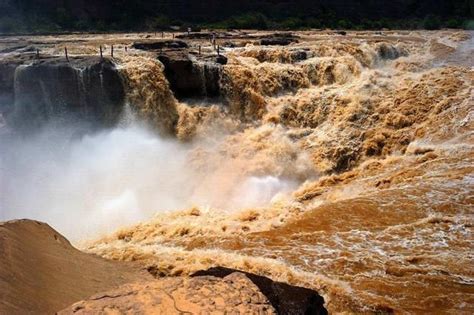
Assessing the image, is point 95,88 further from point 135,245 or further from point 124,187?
point 135,245

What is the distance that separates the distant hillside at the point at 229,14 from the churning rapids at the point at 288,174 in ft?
35.2

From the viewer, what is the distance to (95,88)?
12.2 m

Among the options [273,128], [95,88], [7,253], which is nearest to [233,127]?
[273,128]

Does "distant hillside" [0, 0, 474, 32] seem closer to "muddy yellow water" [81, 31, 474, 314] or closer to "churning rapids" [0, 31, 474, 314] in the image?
"churning rapids" [0, 31, 474, 314]

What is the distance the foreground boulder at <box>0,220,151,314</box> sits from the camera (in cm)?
337

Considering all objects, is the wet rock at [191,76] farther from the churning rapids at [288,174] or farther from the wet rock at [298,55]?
the wet rock at [298,55]

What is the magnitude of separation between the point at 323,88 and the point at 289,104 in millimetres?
1274

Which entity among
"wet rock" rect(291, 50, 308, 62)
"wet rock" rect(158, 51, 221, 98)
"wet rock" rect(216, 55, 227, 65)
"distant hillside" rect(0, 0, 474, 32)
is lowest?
"wet rock" rect(158, 51, 221, 98)

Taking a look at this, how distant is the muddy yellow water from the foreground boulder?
5.28 ft

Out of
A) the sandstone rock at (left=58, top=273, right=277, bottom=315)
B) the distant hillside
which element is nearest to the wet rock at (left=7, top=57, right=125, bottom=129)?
the sandstone rock at (left=58, top=273, right=277, bottom=315)

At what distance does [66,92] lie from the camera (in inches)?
480

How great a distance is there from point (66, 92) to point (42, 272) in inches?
363

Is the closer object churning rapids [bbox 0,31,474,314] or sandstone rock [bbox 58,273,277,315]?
Result: sandstone rock [bbox 58,273,277,315]

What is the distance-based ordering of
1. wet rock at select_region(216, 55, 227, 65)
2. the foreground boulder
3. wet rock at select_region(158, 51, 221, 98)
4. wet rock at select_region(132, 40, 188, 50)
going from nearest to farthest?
the foreground boulder → wet rock at select_region(158, 51, 221, 98) → wet rock at select_region(216, 55, 227, 65) → wet rock at select_region(132, 40, 188, 50)
